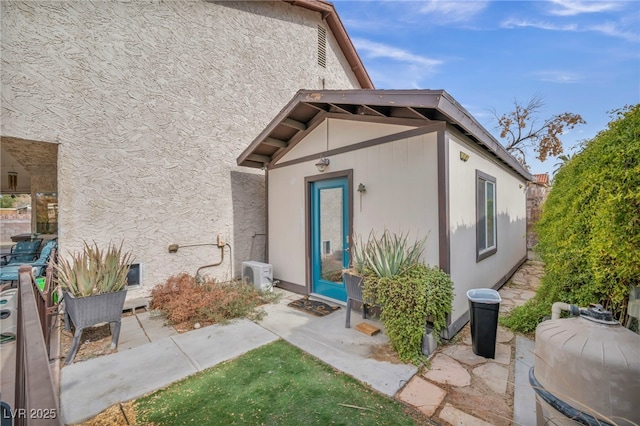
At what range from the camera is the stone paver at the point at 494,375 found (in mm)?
2948

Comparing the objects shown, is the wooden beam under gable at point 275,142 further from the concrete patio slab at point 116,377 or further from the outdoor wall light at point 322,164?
the concrete patio slab at point 116,377

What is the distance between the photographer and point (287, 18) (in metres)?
8.73

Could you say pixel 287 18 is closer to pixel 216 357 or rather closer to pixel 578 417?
pixel 216 357

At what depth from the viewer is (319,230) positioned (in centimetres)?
601

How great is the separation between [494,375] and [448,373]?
507 millimetres

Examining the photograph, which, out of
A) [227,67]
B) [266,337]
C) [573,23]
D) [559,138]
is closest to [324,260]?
[266,337]

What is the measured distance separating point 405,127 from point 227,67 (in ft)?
17.3

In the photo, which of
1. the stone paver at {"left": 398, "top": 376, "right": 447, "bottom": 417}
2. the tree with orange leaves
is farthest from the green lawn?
the tree with orange leaves

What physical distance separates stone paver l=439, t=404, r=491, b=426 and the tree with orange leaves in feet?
58.1

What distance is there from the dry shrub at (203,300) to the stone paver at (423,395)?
2.84 meters

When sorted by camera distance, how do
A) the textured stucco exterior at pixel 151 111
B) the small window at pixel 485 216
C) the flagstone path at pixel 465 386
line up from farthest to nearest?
the small window at pixel 485 216 → the textured stucco exterior at pixel 151 111 → the flagstone path at pixel 465 386

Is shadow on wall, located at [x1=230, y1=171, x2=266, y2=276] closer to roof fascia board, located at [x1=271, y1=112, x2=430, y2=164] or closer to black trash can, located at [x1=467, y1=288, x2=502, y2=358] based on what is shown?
roof fascia board, located at [x1=271, y1=112, x2=430, y2=164]

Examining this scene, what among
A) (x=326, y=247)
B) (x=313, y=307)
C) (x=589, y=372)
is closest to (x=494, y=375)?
(x=589, y=372)

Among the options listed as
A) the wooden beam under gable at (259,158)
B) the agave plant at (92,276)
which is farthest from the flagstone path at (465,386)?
the wooden beam under gable at (259,158)
